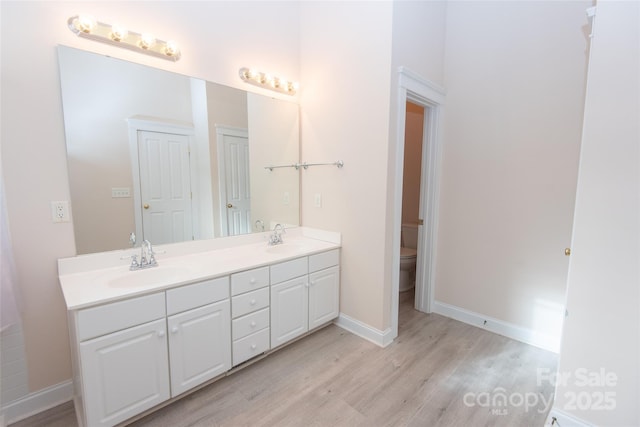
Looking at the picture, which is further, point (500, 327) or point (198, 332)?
point (500, 327)

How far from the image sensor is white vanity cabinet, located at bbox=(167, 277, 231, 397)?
1.59m

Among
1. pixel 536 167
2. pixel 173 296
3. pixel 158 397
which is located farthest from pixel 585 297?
pixel 158 397

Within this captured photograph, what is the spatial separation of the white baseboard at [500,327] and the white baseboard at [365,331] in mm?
805

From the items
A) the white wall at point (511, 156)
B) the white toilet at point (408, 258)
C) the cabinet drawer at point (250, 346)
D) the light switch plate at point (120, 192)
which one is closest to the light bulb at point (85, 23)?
the light switch plate at point (120, 192)

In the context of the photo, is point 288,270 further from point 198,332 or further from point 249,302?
point 198,332

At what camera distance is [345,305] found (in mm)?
2604

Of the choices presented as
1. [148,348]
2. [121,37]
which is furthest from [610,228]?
[121,37]

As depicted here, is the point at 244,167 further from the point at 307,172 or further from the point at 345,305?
the point at 345,305

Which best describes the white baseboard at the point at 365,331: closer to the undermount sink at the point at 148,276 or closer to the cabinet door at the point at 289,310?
the cabinet door at the point at 289,310

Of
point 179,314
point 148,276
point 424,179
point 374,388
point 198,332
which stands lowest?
point 374,388

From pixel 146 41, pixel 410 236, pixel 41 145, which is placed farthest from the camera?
pixel 410 236

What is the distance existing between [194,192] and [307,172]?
1056 mm

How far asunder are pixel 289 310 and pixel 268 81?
6.39ft

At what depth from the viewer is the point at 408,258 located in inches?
131
